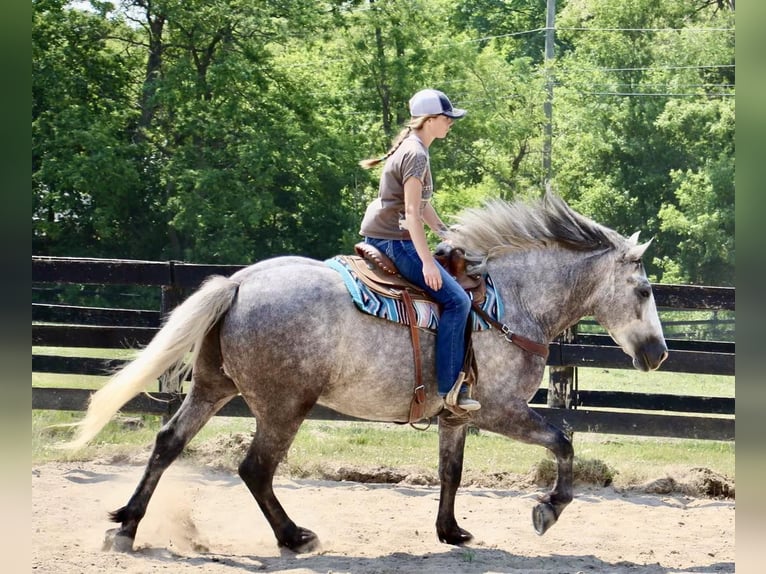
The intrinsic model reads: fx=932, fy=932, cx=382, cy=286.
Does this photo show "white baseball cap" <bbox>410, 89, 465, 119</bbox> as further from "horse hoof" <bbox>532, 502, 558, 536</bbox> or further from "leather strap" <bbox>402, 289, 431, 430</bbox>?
"horse hoof" <bbox>532, 502, 558, 536</bbox>

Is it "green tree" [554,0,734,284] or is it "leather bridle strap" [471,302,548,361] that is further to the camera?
"green tree" [554,0,734,284]

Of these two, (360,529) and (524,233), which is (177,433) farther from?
(524,233)

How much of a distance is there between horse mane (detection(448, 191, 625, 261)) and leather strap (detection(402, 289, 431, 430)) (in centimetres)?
75

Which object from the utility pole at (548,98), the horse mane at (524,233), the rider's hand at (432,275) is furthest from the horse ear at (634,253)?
the utility pole at (548,98)

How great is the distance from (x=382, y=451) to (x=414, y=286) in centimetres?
366

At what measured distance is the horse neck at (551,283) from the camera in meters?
5.88

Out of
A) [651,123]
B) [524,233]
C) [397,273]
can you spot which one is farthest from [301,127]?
[397,273]

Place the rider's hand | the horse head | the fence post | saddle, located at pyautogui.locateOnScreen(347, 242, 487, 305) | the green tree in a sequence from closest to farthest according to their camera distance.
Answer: the rider's hand → saddle, located at pyautogui.locateOnScreen(347, 242, 487, 305) → the horse head → the fence post → the green tree

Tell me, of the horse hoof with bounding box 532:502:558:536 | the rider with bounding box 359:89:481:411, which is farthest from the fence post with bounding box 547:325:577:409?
the rider with bounding box 359:89:481:411

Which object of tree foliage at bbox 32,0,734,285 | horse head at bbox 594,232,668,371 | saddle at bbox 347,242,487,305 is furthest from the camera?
tree foliage at bbox 32,0,734,285

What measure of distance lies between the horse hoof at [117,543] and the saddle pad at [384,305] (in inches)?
74.3

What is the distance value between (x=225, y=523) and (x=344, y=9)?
24479mm

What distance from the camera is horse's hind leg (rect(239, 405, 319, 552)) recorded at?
5254 mm
